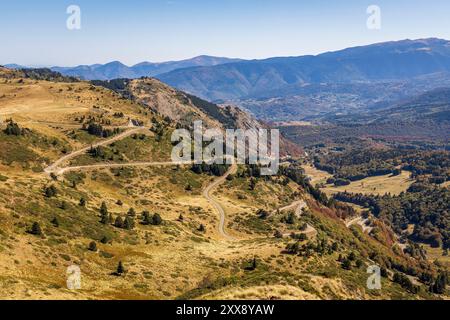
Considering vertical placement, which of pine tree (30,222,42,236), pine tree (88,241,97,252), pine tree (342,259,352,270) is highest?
pine tree (30,222,42,236)

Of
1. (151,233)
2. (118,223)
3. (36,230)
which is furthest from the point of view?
(151,233)

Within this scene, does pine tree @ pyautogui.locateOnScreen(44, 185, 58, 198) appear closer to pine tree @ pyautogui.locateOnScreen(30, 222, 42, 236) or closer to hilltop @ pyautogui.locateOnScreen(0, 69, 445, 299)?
hilltop @ pyautogui.locateOnScreen(0, 69, 445, 299)

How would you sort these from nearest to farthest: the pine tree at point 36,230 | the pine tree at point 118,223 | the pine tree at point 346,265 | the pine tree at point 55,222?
the pine tree at point 36,230 → the pine tree at point 55,222 → the pine tree at point 118,223 → the pine tree at point 346,265

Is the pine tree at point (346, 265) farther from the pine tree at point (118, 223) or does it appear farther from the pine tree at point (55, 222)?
the pine tree at point (55, 222)

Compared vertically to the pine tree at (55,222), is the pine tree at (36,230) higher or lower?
higher

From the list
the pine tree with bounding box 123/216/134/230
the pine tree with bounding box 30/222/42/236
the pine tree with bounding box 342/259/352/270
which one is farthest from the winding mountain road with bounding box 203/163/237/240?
the pine tree with bounding box 30/222/42/236

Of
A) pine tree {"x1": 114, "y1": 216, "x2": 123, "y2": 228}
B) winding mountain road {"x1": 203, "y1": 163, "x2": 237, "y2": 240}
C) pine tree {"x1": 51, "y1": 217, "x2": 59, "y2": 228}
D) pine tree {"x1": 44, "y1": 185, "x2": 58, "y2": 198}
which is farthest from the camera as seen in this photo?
winding mountain road {"x1": 203, "y1": 163, "x2": 237, "y2": 240}

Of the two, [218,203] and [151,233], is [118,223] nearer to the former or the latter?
[151,233]

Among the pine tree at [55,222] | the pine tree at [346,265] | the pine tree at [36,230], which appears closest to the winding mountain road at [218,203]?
the pine tree at [346,265]

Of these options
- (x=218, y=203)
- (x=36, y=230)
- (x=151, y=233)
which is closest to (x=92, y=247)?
(x=36, y=230)
